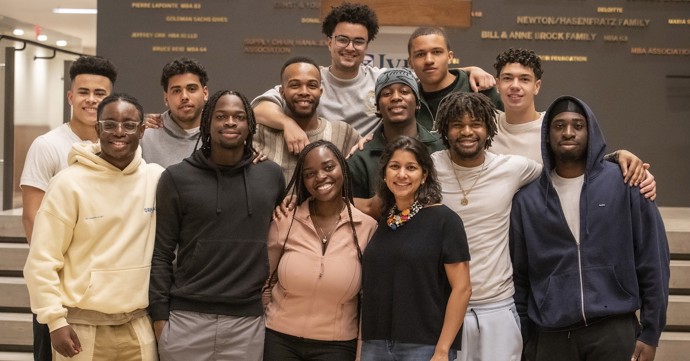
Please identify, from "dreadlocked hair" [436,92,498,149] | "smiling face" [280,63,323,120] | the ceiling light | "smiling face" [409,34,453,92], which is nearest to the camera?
"dreadlocked hair" [436,92,498,149]

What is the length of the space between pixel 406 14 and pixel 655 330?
454cm

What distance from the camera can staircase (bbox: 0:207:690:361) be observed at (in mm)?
4617

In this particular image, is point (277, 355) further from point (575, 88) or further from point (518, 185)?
point (575, 88)

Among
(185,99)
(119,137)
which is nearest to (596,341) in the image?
(119,137)

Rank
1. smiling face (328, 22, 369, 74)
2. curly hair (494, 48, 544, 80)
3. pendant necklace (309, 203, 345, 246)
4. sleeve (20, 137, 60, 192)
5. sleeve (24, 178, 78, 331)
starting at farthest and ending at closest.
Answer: smiling face (328, 22, 369, 74), curly hair (494, 48, 544, 80), sleeve (20, 137, 60, 192), pendant necklace (309, 203, 345, 246), sleeve (24, 178, 78, 331)

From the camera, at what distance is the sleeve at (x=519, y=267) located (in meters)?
3.14

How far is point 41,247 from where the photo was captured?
2773 mm

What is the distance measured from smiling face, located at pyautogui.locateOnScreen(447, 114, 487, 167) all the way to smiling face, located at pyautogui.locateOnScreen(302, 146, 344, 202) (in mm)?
511

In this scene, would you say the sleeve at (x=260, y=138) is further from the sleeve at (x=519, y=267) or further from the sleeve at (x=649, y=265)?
the sleeve at (x=649, y=265)

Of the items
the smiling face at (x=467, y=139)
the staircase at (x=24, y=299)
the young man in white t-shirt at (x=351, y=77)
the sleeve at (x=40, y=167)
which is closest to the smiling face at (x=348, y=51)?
the young man in white t-shirt at (x=351, y=77)

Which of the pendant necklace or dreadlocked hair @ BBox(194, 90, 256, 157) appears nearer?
the pendant necklace

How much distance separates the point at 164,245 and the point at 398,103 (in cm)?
125

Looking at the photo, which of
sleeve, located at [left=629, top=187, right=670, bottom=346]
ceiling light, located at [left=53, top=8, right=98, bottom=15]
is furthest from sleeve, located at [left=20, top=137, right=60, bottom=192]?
ceiling light, located at [left=53, top=8, right=98, bottom=15]

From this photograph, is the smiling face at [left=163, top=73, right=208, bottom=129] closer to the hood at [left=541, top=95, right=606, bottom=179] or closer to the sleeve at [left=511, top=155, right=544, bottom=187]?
the sleeve at [left=511, top=155, right=544, bottom=187]
